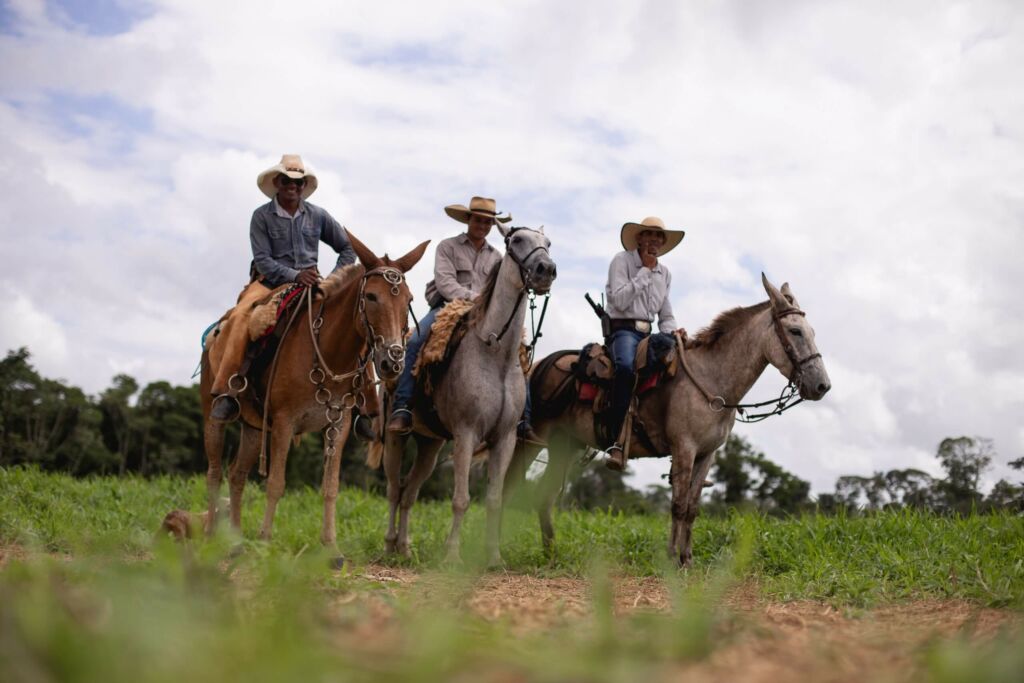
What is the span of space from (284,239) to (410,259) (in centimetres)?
164

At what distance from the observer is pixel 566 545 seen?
9945 mm

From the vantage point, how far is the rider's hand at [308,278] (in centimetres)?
838

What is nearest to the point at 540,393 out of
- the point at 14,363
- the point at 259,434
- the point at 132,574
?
the point at 259,434

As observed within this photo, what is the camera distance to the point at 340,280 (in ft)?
27.2

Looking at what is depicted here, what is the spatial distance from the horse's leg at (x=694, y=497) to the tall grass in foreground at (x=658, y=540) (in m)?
0.19

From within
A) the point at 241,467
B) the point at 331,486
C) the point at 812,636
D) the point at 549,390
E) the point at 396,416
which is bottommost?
the point at 812,636

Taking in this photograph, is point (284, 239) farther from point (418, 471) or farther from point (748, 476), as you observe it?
point (748, 476)

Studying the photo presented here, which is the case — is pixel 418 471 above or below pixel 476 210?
below

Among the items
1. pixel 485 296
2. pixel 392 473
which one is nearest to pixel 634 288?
pixel 485 296

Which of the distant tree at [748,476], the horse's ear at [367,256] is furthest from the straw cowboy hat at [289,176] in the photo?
the distant tree at [748,476]

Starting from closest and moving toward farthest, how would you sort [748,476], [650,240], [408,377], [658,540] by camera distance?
[408,377], [658,540], [650,240], [748,476]

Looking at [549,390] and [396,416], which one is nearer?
[396,416]

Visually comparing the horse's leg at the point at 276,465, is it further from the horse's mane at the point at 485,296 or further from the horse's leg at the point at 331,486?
the horse's mane at the point at 485,296

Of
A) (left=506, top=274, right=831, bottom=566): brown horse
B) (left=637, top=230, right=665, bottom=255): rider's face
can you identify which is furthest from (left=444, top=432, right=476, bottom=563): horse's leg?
(left=637, top=230, right=665, bottom=255): rider's face
